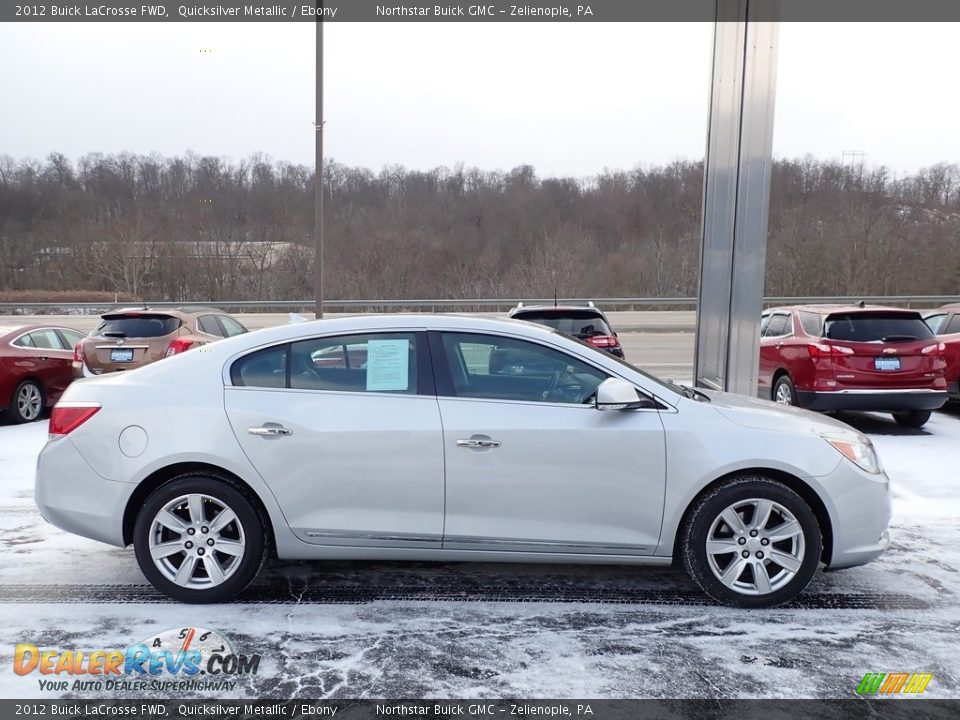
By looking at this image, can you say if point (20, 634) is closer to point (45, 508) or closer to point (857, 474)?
point (45, 508)

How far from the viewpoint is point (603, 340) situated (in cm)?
977

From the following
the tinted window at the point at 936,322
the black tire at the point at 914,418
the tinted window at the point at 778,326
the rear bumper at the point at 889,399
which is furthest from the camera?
the tinted window at the point at 936,322

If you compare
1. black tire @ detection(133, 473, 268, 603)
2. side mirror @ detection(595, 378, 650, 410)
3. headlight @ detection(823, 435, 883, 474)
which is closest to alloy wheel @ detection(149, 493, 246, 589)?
black tire @ detection(133, 473, 268, 603)

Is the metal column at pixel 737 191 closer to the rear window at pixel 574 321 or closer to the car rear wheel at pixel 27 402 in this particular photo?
the rear window at pixel 574 321

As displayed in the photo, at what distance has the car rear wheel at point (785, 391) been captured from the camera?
368 inches

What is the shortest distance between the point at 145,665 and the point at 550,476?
2.10 m

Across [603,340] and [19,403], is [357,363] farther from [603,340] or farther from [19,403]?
[19,403]

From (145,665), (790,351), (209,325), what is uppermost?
(790,351)

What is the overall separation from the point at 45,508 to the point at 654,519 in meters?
3.33

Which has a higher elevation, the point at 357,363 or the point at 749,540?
the point at 357,363

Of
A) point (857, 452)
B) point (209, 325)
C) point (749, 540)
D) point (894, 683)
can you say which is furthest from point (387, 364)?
point (209, 325)

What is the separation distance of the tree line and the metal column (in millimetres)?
31461

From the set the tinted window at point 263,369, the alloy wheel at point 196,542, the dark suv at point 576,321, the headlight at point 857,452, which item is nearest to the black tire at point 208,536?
the alloy wheel at point 196,542

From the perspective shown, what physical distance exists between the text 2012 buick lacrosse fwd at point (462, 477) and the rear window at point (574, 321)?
5852 millimetres
